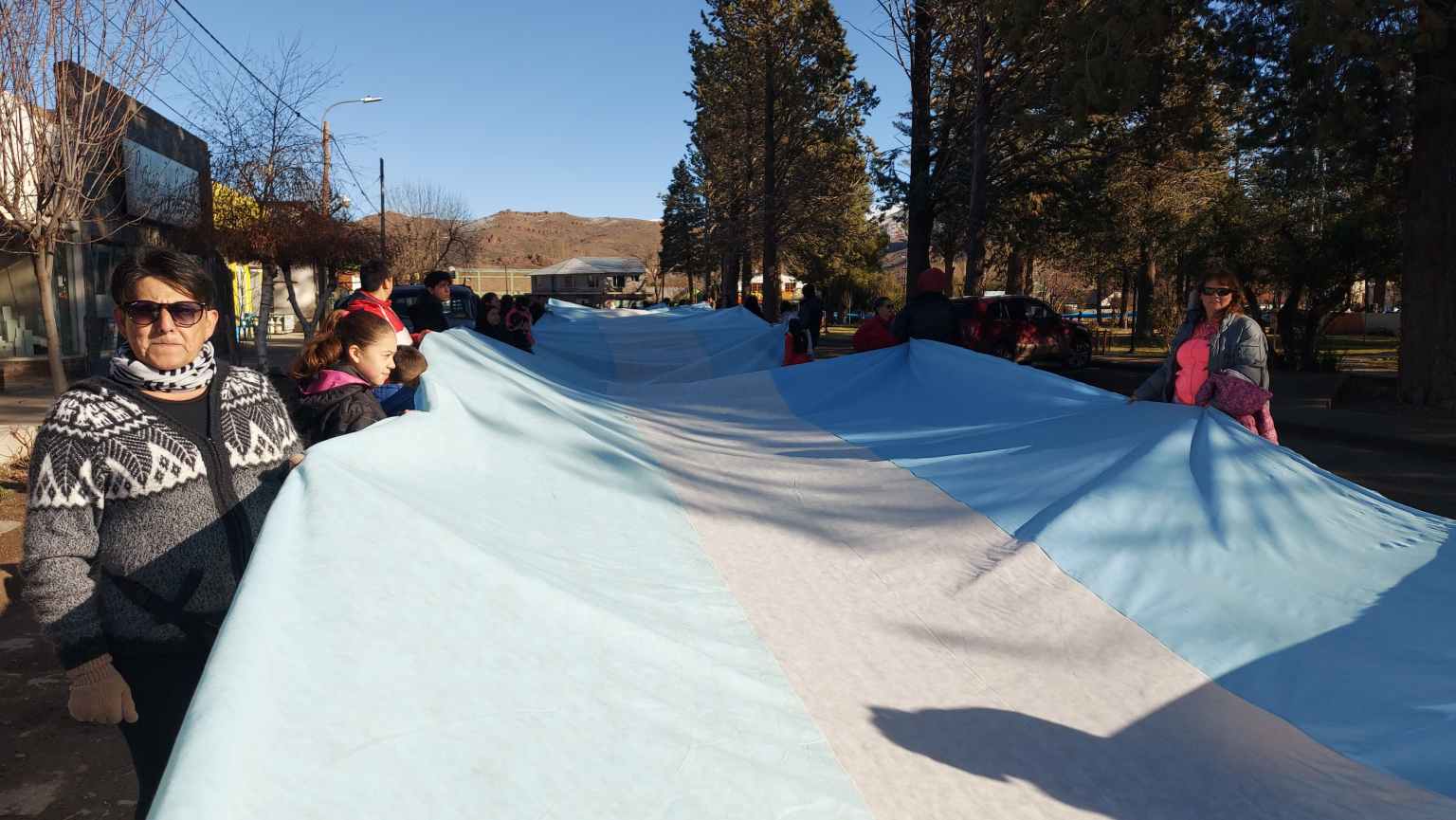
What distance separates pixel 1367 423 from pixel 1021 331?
8.69 metres

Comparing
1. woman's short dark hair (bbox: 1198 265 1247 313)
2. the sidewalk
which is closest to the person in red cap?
woman's short dark hair (bbox: 1198 265 1247 313)

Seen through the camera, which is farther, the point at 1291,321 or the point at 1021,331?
the point at 1021,331

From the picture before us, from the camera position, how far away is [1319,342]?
2080 centimetres

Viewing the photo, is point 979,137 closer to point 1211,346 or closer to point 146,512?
point 1211,346

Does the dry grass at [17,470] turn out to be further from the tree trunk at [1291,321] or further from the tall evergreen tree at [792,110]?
the tall evergreen tree at [792,110]

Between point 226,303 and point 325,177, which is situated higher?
point 325,177

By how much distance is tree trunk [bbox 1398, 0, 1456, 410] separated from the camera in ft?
40.6

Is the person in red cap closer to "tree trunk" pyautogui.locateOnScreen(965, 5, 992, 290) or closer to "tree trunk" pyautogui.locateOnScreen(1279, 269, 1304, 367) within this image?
"tree trunk" pyautogui.locateOnScreen(965, 5, 992, 290)

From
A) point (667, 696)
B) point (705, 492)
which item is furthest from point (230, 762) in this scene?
point (705, 492)

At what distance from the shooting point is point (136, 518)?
7.00 feet

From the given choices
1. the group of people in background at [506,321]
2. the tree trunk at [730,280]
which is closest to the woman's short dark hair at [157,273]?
the group of people in background at [506,321]

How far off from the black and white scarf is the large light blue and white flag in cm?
36

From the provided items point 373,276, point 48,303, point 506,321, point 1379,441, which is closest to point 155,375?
point 373,276

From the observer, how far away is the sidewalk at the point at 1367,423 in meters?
10.5
